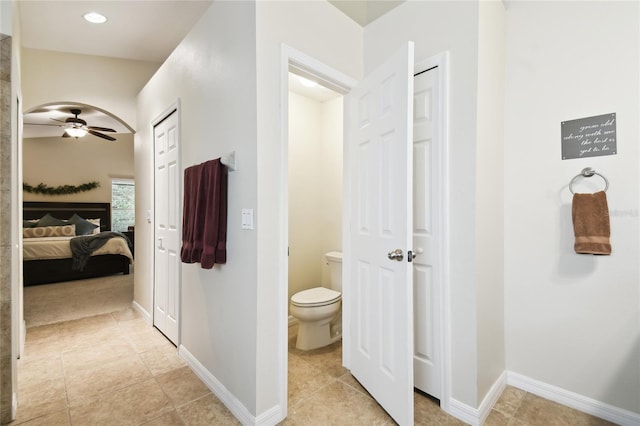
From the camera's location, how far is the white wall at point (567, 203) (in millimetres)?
1669

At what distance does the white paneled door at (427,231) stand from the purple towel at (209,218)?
1177mm

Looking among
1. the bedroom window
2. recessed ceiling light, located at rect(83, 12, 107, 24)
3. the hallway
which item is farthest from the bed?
recessed ceiling light, located at rect(83, 12, 107, 24)

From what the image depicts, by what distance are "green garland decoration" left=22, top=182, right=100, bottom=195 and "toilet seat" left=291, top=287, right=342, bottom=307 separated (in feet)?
24.2

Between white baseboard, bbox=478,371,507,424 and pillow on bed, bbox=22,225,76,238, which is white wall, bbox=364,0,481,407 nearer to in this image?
white baseboard, bbox=478,371,507,424

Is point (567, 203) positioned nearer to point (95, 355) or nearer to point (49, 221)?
point (95, 355)

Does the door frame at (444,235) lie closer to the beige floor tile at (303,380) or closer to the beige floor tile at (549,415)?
the beige floor tile at (549,415)

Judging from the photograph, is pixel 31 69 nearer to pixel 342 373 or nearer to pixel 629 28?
pixel 342 373

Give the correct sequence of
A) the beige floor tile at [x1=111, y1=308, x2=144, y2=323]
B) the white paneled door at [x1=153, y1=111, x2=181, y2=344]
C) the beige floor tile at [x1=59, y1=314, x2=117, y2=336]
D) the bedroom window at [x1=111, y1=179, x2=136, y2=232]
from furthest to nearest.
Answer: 1. the bedroom window at [x1=111, y1=179, x2=136, y2=232]
2. the beige floor tile at [x1=111, y1=308, x2=144, y2=323]
3. the beige floor tile at [x1=59, y1=314, x2=117, y2=336]
4. the white paneled door at [x1=153, y1=111, x2=181, y2=344]

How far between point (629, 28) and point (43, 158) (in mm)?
9493

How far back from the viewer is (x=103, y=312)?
11.9 ft

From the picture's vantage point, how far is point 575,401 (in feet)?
5.89

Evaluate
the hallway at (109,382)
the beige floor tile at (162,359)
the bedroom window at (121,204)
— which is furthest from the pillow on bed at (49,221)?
the beige floor tile at (162,359)

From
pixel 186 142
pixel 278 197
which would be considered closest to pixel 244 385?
pixel 278 197

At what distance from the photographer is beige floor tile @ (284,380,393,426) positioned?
170 centimetres
